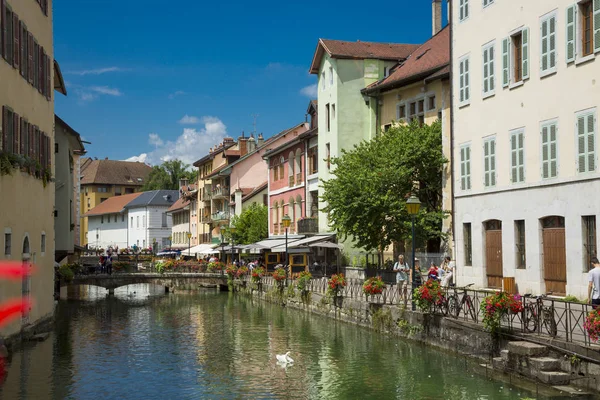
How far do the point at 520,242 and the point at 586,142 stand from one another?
5.34 metres

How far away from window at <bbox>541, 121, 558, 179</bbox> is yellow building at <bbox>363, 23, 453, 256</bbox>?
34.9ft

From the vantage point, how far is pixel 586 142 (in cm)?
2380

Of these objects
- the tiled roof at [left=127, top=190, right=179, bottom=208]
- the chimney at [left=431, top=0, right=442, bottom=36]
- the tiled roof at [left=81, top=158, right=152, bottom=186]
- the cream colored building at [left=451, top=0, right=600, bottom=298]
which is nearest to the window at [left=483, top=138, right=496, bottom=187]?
the cream colored building at [left=451, top=0, right=600, bottom=298]

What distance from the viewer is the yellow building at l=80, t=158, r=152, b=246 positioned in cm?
13362

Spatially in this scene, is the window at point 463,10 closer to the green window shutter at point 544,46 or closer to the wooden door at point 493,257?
the green window shutter at point 544,46

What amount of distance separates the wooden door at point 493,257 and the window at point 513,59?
559 cm

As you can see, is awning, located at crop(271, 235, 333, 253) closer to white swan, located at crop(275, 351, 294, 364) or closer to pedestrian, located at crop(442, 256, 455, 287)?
pedestrian, located at crop(442, 256, 455, 287)

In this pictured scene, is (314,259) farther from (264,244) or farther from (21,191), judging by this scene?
(21,191)

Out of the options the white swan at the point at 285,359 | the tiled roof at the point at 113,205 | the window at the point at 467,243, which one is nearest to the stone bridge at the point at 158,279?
the window at the point at 467,243

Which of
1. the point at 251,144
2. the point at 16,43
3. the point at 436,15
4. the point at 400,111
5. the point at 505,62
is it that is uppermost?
the point at 436,15

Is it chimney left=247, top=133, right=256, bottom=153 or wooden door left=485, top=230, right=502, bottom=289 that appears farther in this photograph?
chimney left=247, top=133, right=256, bottom=153

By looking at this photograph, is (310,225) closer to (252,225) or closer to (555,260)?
(252,225)

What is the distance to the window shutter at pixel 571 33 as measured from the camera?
79.7 ft

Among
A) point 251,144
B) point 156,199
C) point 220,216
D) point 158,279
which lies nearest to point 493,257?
point 158,279
